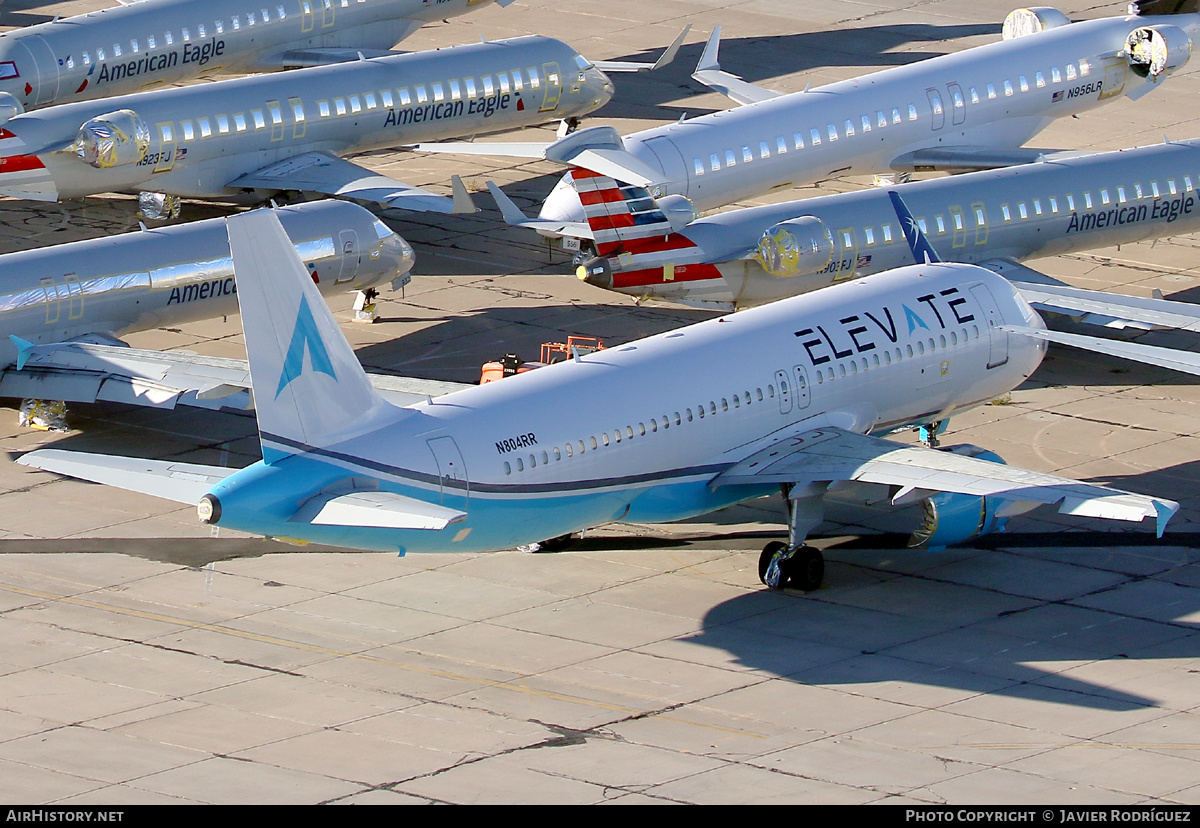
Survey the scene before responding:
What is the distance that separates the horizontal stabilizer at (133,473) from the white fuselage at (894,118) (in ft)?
69.8

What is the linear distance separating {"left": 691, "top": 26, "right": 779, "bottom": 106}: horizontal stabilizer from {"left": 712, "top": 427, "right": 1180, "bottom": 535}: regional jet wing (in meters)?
26.9

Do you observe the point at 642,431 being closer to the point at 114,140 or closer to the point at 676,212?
the point at 676,212

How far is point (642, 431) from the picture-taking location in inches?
1367

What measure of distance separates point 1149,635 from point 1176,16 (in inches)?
1418

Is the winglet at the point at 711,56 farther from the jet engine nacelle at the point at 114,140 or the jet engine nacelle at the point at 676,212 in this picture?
the jet engine nacelle at the point at 114,140

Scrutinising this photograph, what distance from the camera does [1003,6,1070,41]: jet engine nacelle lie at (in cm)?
6519

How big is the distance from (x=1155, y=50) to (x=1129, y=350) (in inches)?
1013

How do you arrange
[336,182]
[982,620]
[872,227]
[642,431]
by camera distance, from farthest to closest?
1. [336,182]
2. [872,227]
3. [642,431]
4. [982,620]

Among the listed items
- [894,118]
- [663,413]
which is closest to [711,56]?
[894,118]

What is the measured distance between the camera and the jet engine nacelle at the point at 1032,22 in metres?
65.2

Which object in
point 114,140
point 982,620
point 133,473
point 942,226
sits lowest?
point 982,620

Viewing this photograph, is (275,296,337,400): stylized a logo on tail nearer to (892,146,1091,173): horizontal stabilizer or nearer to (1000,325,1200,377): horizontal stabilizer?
(1000,325,1200,377): horizontal stabilizer

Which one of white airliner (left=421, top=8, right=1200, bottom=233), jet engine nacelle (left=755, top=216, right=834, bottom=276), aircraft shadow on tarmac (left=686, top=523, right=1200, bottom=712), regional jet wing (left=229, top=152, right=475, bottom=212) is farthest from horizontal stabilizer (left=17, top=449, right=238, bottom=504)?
regional jet wing (left=229, top=152, right=475, bottom=212)

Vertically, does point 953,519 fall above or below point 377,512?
below
